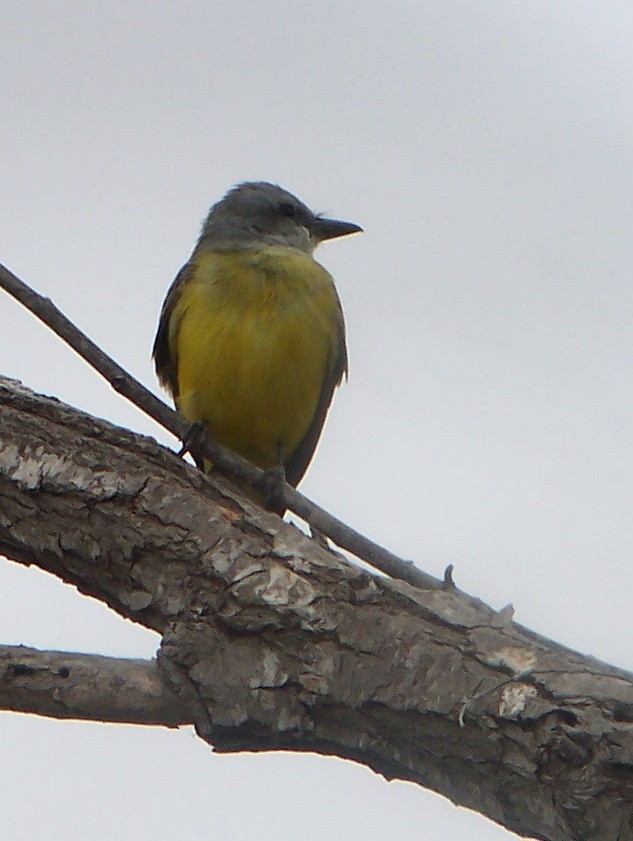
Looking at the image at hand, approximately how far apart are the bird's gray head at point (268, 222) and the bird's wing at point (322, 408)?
2.21 feet

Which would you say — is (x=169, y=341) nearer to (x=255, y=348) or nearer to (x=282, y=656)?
(x=255, y=348)

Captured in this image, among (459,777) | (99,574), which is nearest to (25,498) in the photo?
(99,574)

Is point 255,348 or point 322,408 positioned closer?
point 255,348

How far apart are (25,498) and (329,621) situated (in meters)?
1.06

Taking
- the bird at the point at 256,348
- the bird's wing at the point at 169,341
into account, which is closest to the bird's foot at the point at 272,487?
the bird at the point at 256,348

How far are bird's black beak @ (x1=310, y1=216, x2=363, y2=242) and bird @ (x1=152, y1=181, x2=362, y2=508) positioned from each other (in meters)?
0.37

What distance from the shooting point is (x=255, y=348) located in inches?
199

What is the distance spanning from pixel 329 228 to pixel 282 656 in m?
3.67

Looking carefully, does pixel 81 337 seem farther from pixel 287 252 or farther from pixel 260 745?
pixel 287 252

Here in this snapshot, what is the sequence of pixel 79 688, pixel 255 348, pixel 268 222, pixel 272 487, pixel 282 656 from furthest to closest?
pixel 268 222
pixel 255 348
pixel 272 487
pixel 282 656
pixel 79 688

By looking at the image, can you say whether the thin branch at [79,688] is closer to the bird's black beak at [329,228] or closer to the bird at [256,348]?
the bird at [256,348]

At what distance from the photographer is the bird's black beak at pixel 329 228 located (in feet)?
20.5

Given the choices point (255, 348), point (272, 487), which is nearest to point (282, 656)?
point (272, 487)

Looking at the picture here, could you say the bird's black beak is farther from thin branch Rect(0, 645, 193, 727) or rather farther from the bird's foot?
thin branch Rect(0, 645, 193, 727)
